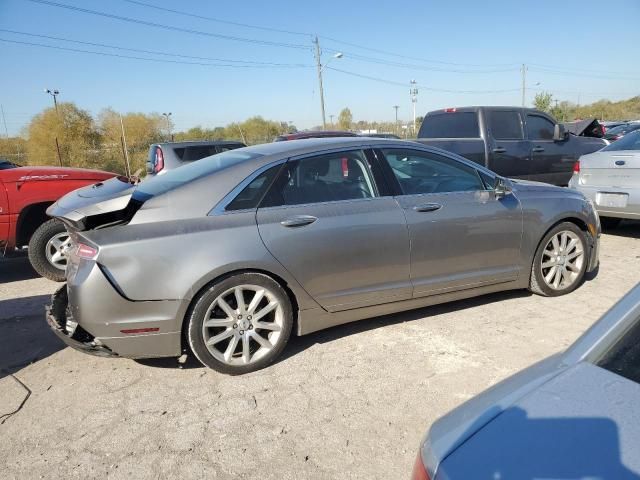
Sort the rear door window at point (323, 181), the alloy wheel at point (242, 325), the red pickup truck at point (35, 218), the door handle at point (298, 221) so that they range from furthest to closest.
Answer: the red pickup truck at point (35, 218) → the rear door window at point (323, 181) → the door handle at point (298, 221) → the alloy wheel at point (242, 325)

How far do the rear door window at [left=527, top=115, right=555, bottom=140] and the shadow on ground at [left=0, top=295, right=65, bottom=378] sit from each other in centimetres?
820

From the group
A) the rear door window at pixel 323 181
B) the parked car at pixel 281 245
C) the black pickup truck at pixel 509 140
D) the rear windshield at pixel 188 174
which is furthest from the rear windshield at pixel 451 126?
the rear windshield at pixel 188 174

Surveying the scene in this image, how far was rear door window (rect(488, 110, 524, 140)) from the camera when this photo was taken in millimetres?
8398

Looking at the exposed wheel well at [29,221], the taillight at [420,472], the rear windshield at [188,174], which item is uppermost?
the rear windshield at [188,174]

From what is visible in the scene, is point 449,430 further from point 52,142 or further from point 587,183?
point 52,142

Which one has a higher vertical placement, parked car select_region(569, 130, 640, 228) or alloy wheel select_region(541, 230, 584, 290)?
parked car select_region(569, 130, 640, 228)

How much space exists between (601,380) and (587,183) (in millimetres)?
6287

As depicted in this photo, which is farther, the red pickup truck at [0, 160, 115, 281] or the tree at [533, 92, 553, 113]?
the tree at [533, 92, 553, 113]

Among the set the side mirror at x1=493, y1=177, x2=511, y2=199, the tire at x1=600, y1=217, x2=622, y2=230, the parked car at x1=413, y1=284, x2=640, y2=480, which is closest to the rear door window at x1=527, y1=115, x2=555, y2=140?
the tire at x1=600, y1=217, x2=622, y2=230

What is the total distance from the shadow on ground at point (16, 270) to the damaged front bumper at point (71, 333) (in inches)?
121

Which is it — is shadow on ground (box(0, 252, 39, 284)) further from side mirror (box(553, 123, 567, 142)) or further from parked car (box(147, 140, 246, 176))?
side mirror (box(553, 123, 567, 142))

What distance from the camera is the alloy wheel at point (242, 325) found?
3184 mm

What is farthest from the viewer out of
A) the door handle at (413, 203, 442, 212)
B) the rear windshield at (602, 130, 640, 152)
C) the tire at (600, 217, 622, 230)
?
the tire at (600, 217, 622, 230)

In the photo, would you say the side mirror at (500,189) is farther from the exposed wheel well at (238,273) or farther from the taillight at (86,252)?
the taillight at (86,252)
